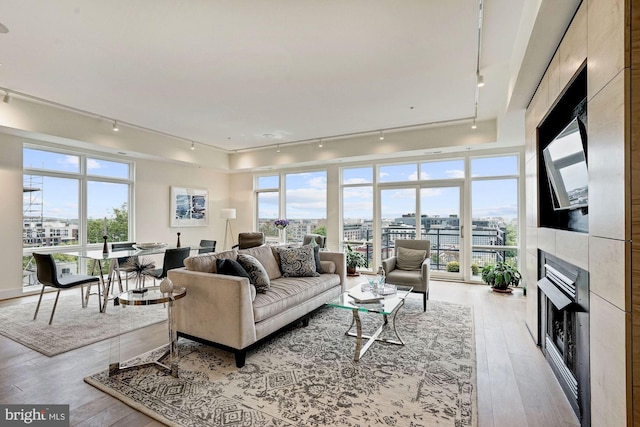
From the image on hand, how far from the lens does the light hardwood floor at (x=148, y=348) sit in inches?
78.2

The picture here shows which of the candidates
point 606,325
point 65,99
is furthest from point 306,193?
point 606,325

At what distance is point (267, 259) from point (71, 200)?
4.29 metres

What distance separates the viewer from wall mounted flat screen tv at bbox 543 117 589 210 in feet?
6.49

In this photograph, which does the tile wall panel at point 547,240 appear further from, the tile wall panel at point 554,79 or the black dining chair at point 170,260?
the black dining chair at point 170,260

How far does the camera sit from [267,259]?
13.3 feet

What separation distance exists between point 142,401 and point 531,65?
4.07 m

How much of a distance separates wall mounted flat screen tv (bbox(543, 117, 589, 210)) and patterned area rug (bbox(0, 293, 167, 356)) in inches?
171

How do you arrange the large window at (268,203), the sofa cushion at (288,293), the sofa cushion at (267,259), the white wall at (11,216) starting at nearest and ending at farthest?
1. the sofa cushion at (288,293)
2. the sofa cushion at (267,259)
3. the white wall at (11,216)
4. the large window at (268,203)

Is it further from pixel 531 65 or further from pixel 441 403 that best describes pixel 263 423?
pixel 531 65

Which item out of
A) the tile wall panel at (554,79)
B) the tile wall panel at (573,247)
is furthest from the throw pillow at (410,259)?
the tile wall panel at (554,79)

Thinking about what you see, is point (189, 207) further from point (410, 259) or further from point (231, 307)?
point (231, 307)

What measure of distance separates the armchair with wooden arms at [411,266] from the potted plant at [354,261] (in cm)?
178

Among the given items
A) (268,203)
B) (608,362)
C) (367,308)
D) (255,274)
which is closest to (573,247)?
(608,362)

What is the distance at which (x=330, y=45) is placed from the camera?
2.99 metres
